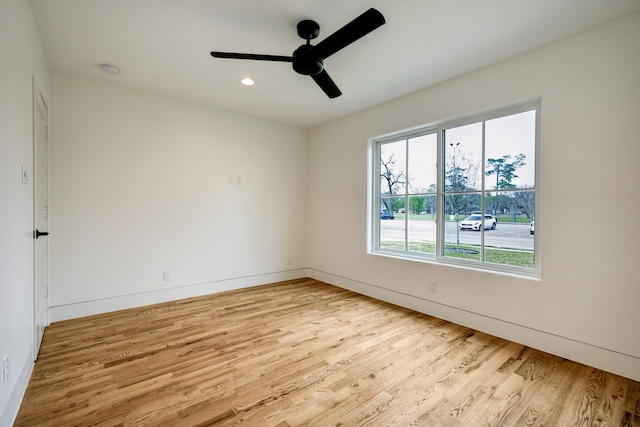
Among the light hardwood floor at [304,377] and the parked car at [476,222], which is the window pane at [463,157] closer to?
the parked car at [476,222]

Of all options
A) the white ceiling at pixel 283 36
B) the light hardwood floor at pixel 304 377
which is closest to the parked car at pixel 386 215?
the light hardwood floor at pixel 304 377

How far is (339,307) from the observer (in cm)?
343

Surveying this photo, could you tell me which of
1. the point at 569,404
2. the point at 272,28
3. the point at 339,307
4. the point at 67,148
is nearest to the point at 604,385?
the point at 569,404

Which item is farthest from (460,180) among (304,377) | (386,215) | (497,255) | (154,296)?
(154,296)

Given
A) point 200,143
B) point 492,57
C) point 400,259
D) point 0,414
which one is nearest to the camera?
point 0,414

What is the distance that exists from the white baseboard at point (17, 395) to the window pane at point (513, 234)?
Result: 11.9 feet

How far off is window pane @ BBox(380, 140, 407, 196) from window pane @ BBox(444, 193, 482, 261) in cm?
70

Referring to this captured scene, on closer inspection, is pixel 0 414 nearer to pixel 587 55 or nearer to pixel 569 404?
pixel 569 404

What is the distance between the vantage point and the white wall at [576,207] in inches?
79.4

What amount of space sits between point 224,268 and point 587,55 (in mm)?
4397

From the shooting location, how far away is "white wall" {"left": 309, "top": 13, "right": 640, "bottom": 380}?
6.61 ft

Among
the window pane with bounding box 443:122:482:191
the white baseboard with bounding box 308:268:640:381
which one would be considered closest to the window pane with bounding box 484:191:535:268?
the window pane with bounding box 443:122:482:191

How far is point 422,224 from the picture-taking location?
3.45 m

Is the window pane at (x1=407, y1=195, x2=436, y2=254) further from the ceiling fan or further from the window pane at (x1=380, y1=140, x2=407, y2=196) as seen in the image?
the ceiling fan
